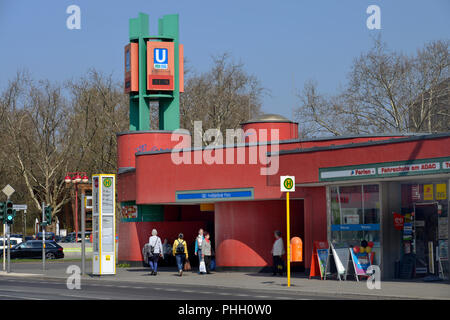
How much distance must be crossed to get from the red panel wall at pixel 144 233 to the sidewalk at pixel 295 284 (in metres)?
3.52

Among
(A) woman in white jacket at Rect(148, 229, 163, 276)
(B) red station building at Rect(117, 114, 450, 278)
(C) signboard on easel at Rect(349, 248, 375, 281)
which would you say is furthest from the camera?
(A) woman in white jacket at Rect(148, 229, 163, 276)

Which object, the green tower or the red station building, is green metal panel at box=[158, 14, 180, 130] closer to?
the green tower

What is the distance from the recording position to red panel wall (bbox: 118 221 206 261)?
115 ft

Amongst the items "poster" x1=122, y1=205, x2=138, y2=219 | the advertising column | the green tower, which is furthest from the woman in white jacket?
the green tower

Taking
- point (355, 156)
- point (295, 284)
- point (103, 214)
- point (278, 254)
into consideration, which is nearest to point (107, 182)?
point (103, 214)

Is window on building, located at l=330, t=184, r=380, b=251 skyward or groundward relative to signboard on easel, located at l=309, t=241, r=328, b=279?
skyward

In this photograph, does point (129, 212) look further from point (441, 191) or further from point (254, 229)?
point (441, 191)

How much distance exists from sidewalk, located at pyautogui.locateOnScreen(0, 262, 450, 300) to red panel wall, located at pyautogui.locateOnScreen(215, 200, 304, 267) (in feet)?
2.40

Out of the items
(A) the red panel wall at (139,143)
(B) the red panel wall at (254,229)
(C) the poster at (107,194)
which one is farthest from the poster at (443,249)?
(A) the red panel wall at (139,143)

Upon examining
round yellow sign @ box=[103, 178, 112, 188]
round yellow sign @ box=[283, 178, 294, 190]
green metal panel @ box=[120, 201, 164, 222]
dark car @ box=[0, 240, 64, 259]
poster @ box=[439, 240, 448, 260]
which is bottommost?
dark car @ box=[0, 240, 64, 259]

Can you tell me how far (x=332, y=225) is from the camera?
25797mm
